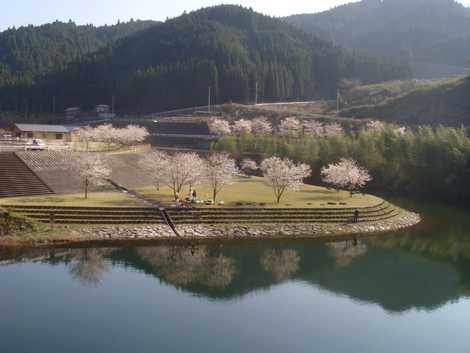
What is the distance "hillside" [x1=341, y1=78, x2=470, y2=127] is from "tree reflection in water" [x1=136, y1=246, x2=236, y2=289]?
4755 cm

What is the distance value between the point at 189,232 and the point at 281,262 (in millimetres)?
5251

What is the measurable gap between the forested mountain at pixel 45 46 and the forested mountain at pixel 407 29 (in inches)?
2771

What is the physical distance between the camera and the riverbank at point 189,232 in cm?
2409

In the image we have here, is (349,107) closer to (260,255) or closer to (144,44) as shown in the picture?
(144,44)

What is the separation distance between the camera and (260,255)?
25516 mm

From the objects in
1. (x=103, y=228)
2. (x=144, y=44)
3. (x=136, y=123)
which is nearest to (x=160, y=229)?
(x=103, y=228)

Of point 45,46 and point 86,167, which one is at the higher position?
point 45,46

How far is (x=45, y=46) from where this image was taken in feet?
443

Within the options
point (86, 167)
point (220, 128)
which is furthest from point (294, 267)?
point (220, 128)

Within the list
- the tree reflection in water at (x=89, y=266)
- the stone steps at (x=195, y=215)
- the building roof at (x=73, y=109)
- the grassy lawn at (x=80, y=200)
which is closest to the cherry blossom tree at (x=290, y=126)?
the stone steps at (x=195, y=215)

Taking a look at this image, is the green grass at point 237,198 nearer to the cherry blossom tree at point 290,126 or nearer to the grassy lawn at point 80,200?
the grassy lawn at point 80,200

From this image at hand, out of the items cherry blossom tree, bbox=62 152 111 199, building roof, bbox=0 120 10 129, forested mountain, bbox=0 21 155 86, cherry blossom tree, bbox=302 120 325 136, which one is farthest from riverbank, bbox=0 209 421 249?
forested mountain, bbox=0 21 155 86

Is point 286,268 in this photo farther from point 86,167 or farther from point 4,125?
point 4,125

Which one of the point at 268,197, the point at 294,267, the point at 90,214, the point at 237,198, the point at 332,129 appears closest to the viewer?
the point at 294,267
